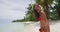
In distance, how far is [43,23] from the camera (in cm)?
147

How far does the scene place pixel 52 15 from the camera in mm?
10094

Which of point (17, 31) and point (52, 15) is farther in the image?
point (52, 15)

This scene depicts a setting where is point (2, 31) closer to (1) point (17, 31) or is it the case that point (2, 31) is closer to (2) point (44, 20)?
(1) point (17, 31)

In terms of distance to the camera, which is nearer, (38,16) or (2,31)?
(38,16)

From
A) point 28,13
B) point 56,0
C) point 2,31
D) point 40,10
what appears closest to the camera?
point 40,10

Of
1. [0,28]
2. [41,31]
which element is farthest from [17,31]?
[41,31]

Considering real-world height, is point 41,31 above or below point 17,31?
above

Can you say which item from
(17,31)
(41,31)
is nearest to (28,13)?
(17,31)

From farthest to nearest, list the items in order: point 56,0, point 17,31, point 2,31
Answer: point 56,0 → point 17,31 → point 2,31

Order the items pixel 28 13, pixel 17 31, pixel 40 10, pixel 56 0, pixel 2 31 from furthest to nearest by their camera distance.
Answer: pixel 28 13
pixel 56 0
pixel 17 31
pixel 2 31
pixel 40 10

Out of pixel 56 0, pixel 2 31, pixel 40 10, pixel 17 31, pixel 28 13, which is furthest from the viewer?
pixel 28 13

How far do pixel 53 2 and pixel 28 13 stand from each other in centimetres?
298

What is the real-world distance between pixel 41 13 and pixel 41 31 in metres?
0.18

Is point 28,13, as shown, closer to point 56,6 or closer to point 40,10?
point 56,6
